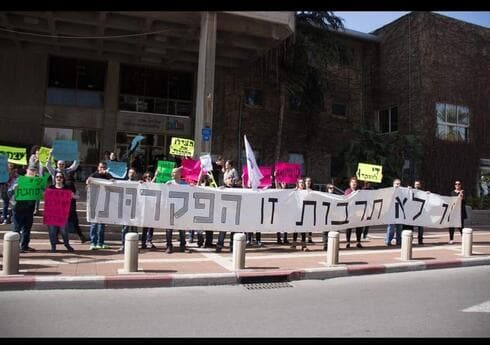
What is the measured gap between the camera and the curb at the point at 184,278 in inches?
292

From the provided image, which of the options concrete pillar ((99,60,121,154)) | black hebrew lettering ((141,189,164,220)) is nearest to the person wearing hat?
black hebrew lettering ((141,189,164,220))

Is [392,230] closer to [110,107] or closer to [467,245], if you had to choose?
[467,245]

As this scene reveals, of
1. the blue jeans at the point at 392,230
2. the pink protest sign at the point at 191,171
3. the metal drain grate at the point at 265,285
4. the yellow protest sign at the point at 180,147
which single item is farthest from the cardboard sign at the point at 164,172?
the blue jeans at the point at 392,230

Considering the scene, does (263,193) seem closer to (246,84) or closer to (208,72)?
(208,72)

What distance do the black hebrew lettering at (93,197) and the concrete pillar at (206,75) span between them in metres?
7.69

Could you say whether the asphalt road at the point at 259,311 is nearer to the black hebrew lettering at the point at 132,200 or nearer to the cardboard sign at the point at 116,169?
the black hebrew lettering at the point at 132,200

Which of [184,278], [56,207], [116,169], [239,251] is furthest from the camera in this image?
[116,169]

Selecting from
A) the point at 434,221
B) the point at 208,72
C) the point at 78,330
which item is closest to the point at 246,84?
the point at 208,72

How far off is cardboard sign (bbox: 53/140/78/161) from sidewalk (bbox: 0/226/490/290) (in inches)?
79.9

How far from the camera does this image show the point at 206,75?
18312 mm

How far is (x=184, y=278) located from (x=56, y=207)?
11.3 feet

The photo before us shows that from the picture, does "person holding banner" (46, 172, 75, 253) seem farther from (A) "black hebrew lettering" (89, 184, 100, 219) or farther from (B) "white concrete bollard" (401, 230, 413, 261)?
(B) "white concrete bollard" (401, 230, 413, 261)

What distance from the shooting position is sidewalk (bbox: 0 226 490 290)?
25.4 feet

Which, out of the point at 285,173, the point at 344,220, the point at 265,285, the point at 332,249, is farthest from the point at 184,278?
the point at 285,173
